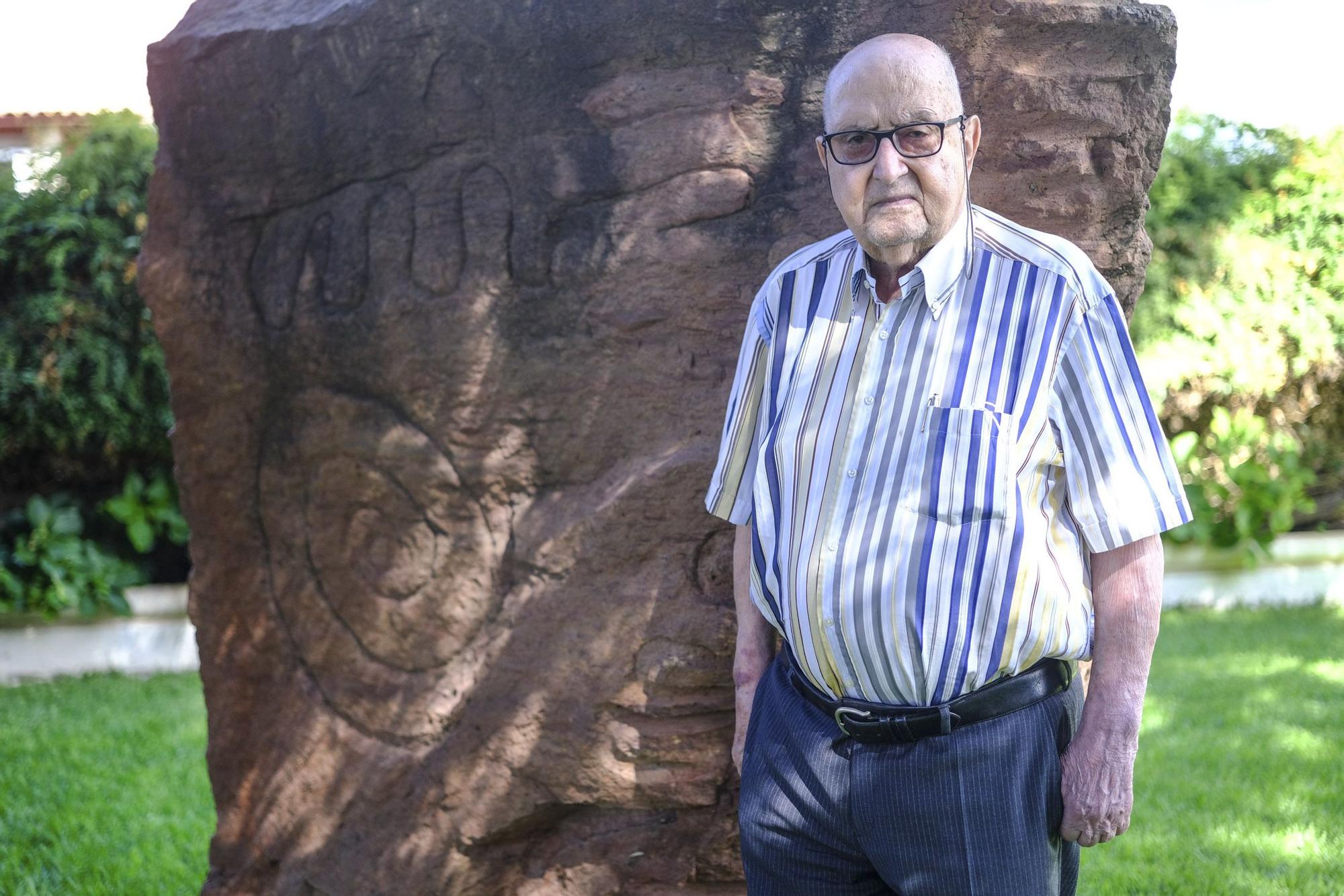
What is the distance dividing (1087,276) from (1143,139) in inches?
32.3

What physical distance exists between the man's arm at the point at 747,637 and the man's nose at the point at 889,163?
621mm

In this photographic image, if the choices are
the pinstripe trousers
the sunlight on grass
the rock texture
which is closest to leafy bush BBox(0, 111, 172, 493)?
the rock texture

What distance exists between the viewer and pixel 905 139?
1809mm

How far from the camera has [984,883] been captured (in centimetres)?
169

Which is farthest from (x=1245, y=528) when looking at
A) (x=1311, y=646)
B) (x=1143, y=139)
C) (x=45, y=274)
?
(x=45, y=274)

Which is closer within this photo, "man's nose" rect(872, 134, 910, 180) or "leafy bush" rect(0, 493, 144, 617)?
"man's nose" rect(872, 134, 910, 180)

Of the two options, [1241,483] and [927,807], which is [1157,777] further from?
[927,807]

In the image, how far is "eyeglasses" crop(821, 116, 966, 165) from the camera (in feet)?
5.91

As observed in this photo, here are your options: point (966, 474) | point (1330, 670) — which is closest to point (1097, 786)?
point (966, 474)

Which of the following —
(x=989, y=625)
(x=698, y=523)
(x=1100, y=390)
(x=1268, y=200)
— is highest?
(x=1100, y=390)

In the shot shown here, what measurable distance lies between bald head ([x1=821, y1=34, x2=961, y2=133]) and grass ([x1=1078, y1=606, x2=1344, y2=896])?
237cm

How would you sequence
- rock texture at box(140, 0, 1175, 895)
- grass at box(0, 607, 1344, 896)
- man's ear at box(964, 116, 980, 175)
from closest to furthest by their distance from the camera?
man's ear at box(964, 116, 980, 175), rock texture at box(140, 0, 1175, 895), grass at box(0, 607, 1344, 896)

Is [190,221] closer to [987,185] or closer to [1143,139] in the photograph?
[987,185]

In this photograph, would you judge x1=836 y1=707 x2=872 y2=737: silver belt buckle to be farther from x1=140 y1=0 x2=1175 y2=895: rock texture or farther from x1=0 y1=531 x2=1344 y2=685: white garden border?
x1=0 y1=531 x2=1344 y2=685: white garden border
